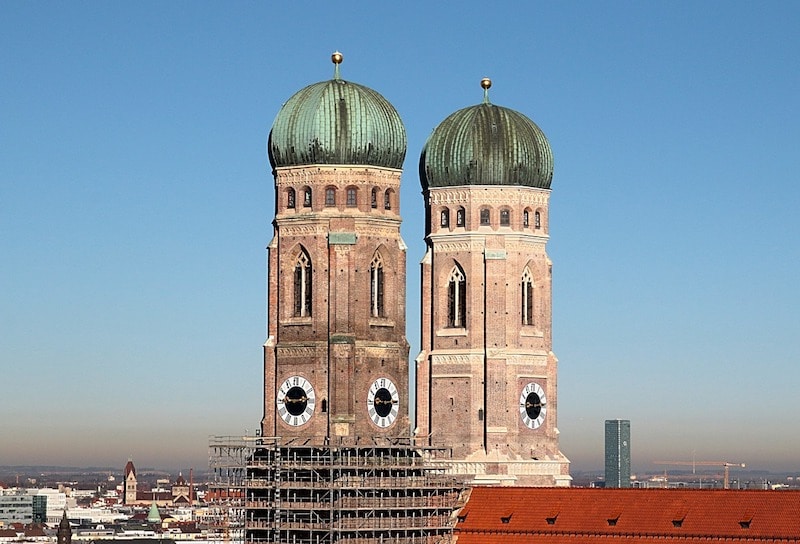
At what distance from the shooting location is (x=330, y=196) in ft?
351

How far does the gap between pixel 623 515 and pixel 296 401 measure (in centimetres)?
1683

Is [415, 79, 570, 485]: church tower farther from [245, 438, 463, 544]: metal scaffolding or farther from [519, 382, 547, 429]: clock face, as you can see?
[245, 438, 463, 544]: metal scaffolding

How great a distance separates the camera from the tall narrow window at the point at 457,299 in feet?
383

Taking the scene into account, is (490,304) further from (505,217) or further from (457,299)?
(505,217)

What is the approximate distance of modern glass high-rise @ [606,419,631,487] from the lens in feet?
479

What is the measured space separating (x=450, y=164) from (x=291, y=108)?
42.4 ft

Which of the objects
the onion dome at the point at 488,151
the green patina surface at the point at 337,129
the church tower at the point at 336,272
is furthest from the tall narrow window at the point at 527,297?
the green patina surface at the point at 337,129

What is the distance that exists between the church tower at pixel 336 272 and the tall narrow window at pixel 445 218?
378 inches

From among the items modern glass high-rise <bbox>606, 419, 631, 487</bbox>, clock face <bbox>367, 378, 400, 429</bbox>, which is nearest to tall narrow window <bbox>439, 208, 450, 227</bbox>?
clock face <bbox>367, 378, 400, 429</bbox>

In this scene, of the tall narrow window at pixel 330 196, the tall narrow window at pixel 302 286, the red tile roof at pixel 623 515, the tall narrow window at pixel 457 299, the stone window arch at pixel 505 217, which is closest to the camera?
the red tile roof at pixel 623 515

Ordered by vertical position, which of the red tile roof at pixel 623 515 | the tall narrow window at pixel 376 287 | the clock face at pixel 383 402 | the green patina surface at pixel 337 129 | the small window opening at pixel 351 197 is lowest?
the red tile roof at pixel 623 515

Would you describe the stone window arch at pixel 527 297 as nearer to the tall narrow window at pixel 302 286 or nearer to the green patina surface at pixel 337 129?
the green patina surface at pixel 337 129

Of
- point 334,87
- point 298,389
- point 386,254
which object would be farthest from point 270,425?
point 334,87

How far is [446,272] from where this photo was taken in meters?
117
